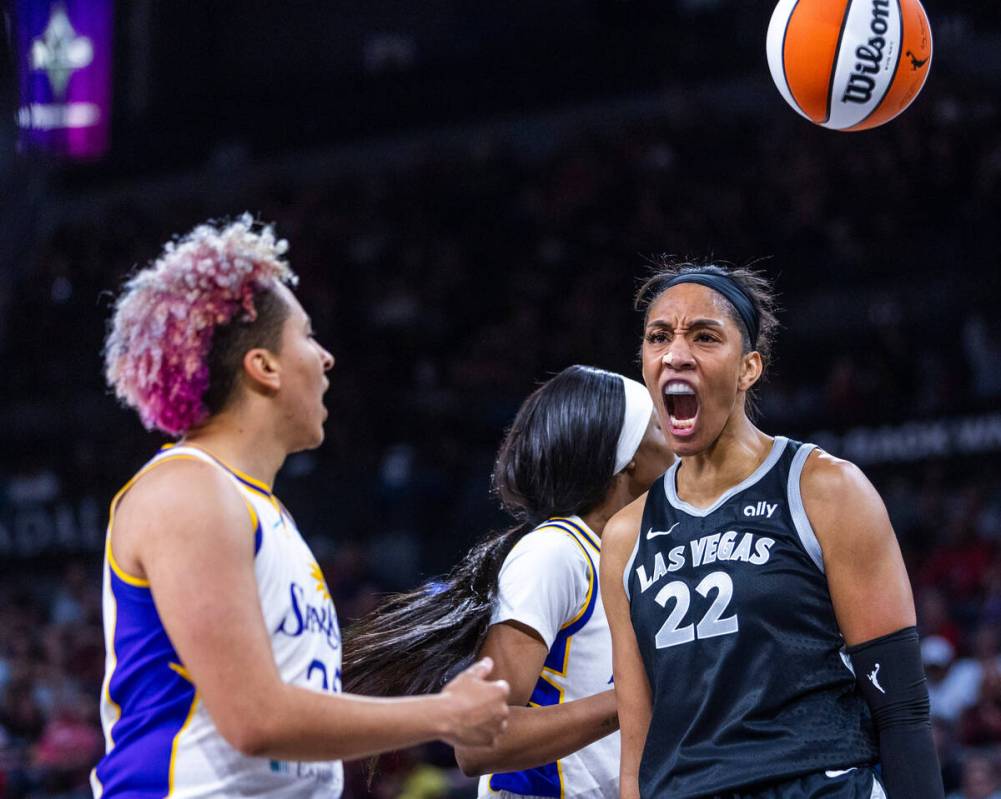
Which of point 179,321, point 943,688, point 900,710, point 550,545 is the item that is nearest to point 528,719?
point 550,545

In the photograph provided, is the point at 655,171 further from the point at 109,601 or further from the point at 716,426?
the point at 109,601

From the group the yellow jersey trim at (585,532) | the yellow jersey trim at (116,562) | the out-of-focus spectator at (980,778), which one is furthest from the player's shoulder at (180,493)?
the out-of-focus spectator at (980,778)

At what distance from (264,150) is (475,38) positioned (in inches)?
108

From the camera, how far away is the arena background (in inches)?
368

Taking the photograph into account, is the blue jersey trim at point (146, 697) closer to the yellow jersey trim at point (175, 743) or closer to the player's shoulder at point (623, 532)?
the yellow jersey trim at point (175, 743)

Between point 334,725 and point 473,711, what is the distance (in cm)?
26

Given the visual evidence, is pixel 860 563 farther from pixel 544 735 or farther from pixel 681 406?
pixel 544 735

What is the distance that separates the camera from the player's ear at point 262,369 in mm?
2633

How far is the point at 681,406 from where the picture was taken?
10.4 ft

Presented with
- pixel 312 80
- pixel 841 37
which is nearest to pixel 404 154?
pixel 312 80

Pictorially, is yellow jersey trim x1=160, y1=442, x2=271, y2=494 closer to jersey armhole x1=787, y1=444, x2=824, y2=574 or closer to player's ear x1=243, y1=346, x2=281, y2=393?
player's ear x1=243, y1=346, x2=281, y2=393

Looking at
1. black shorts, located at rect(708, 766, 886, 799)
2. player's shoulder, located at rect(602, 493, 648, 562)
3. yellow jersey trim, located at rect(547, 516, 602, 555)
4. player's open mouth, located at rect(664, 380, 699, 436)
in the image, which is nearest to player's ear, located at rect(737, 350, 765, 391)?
player's open mouth, located at rect(664, 380, 699, 436)

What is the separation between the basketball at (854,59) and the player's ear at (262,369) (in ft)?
7.76

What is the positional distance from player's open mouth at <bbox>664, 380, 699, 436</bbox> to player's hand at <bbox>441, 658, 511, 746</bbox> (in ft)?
2.82
